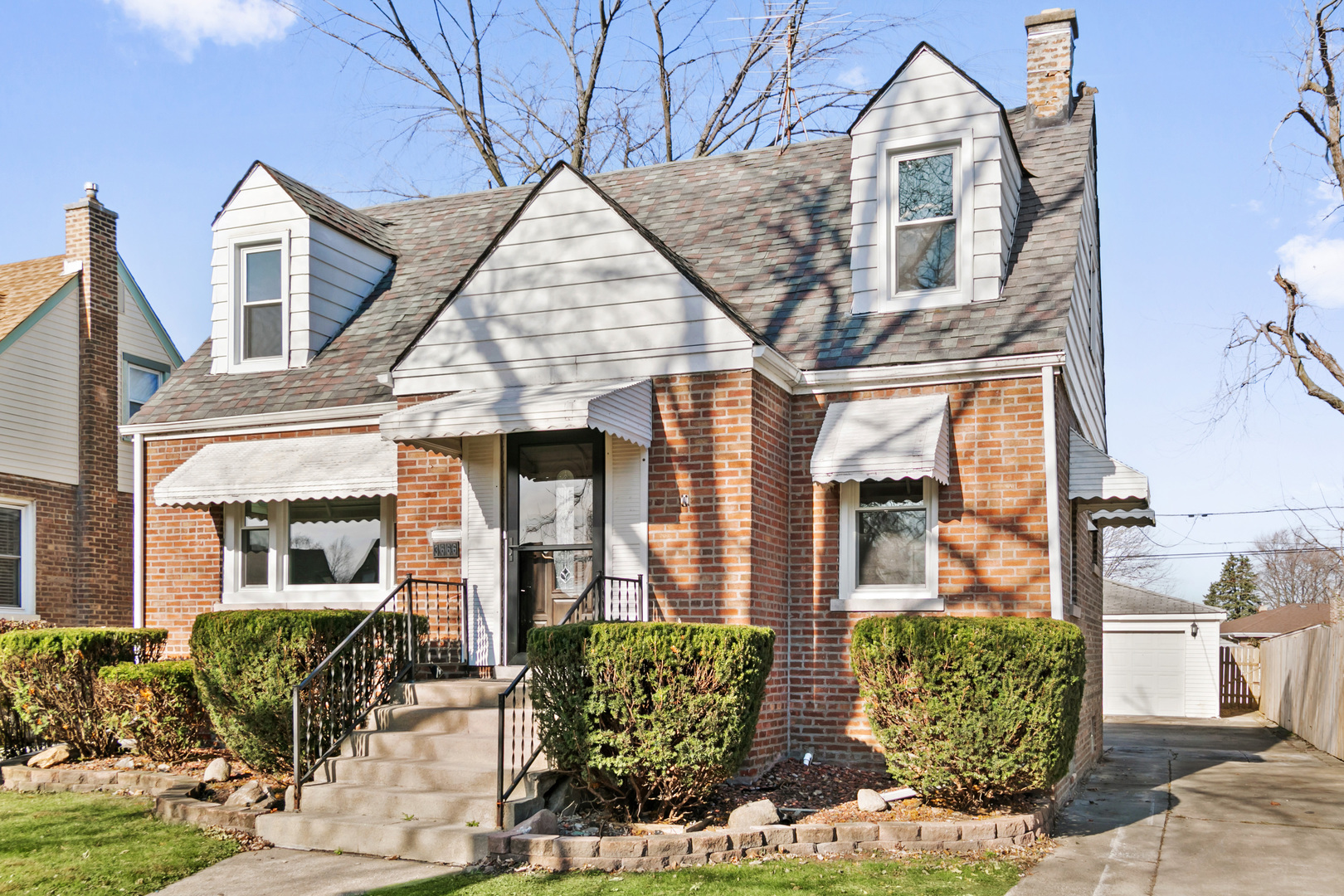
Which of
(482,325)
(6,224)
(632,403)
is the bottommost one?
(632,403)

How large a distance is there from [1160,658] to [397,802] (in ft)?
72.2

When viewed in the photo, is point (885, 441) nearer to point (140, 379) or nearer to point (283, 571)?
point (283, 571)

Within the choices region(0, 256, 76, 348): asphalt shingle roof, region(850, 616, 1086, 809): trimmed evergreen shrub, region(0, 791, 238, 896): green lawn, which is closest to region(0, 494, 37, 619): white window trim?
region(0, 256, 76, 348): asphalt shingle roof

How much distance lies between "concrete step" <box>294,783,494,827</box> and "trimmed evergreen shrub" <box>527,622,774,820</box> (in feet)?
2.20

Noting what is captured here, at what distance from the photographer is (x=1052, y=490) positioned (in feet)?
31.9

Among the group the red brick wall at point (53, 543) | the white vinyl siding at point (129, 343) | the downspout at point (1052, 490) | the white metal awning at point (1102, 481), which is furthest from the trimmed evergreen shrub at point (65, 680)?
the white vinyl siding at point (129, 343)

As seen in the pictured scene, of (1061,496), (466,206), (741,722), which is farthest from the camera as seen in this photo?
(466,206)

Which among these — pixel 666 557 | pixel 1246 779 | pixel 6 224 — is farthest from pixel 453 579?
pixel 6 224

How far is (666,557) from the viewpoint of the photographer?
10.0 meters

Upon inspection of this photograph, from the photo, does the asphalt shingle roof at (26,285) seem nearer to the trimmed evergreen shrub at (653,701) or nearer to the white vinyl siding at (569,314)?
the white vinyl siding at (569,314)

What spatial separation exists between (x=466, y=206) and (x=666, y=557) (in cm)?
756

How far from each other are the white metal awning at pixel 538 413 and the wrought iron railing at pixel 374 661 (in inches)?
59.6

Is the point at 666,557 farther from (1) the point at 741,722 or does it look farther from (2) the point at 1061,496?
(2) the point at 1061,496

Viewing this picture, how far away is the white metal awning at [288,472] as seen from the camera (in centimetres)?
1135
